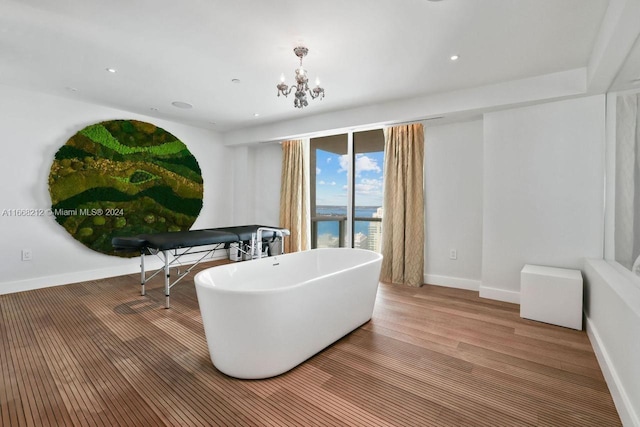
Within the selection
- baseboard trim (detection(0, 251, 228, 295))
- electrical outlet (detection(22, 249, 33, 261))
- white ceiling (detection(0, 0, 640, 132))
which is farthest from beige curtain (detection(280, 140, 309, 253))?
electrical outlet (detection(22, 249, 33, 261))

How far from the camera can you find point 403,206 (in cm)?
398

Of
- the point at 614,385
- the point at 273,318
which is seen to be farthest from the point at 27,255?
the point at 614,385

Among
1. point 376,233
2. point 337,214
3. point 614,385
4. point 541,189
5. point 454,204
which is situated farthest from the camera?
point 337,214

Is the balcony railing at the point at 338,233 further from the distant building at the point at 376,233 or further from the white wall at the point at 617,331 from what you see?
the white wall at the point at 617,331

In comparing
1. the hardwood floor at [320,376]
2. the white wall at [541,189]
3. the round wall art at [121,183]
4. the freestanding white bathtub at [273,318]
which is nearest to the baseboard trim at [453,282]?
the white wall at [541,189]

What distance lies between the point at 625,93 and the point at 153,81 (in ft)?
14.5

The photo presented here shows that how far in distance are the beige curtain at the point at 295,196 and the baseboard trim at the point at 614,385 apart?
361 cm

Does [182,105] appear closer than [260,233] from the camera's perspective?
No

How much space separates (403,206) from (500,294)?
1508mm

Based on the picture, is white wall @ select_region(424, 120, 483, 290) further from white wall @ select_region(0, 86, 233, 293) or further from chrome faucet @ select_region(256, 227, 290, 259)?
white wall @ select_region(0, 86, 233, 293)

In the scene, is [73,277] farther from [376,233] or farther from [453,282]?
[453,282]

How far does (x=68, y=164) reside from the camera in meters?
3.75

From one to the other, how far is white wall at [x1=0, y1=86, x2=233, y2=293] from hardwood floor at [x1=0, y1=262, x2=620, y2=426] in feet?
3.03

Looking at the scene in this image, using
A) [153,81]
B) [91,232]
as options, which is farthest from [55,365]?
[153,81]
